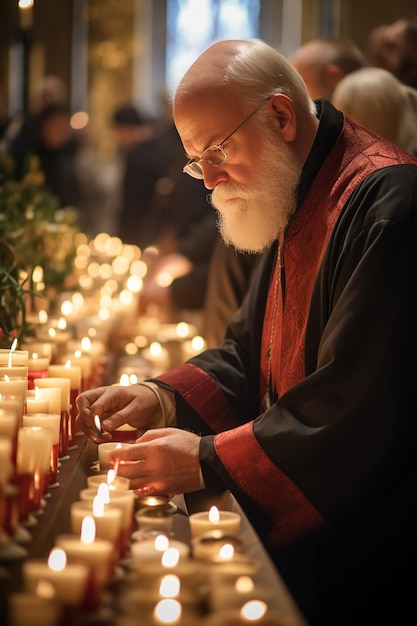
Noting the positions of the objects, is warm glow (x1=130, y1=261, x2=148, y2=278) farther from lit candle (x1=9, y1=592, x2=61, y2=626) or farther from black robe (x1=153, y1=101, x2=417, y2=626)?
lit candle (x1=9, y1=592, x2=61, y2=626)

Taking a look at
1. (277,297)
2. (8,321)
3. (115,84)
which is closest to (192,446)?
(277,297)

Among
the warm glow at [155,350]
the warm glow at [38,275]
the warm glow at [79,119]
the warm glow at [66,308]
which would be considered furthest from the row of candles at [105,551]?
the warm glow at [79,119]

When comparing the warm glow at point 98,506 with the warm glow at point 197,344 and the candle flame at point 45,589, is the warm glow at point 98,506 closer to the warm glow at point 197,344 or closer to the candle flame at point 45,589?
the candle flame at point 45,589

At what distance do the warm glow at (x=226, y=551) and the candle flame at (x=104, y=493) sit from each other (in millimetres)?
301

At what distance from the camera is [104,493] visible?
2.27 m

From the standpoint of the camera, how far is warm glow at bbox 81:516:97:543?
2.04 m

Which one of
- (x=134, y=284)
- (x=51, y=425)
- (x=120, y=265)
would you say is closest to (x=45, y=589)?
(x=51, y=425)

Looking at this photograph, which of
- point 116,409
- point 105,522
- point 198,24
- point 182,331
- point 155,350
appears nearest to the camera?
point 105,522

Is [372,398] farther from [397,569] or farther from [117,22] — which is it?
[117,22]

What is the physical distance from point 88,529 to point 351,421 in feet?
2.93

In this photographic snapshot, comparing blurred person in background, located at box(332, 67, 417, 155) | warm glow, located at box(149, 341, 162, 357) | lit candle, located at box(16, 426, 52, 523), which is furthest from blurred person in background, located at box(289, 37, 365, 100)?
lit candle, located at box(16, 426, 52, 523)

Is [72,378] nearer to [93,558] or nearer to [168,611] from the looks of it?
[93,558]

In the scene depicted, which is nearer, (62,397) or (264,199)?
(62,397)

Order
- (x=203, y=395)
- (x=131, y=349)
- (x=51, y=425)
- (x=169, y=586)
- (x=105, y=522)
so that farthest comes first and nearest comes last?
(x=131, y=349)
(x=203, y=395)
(x=51, y=425)
(x=105, y=522)
(x=169, y=586)
